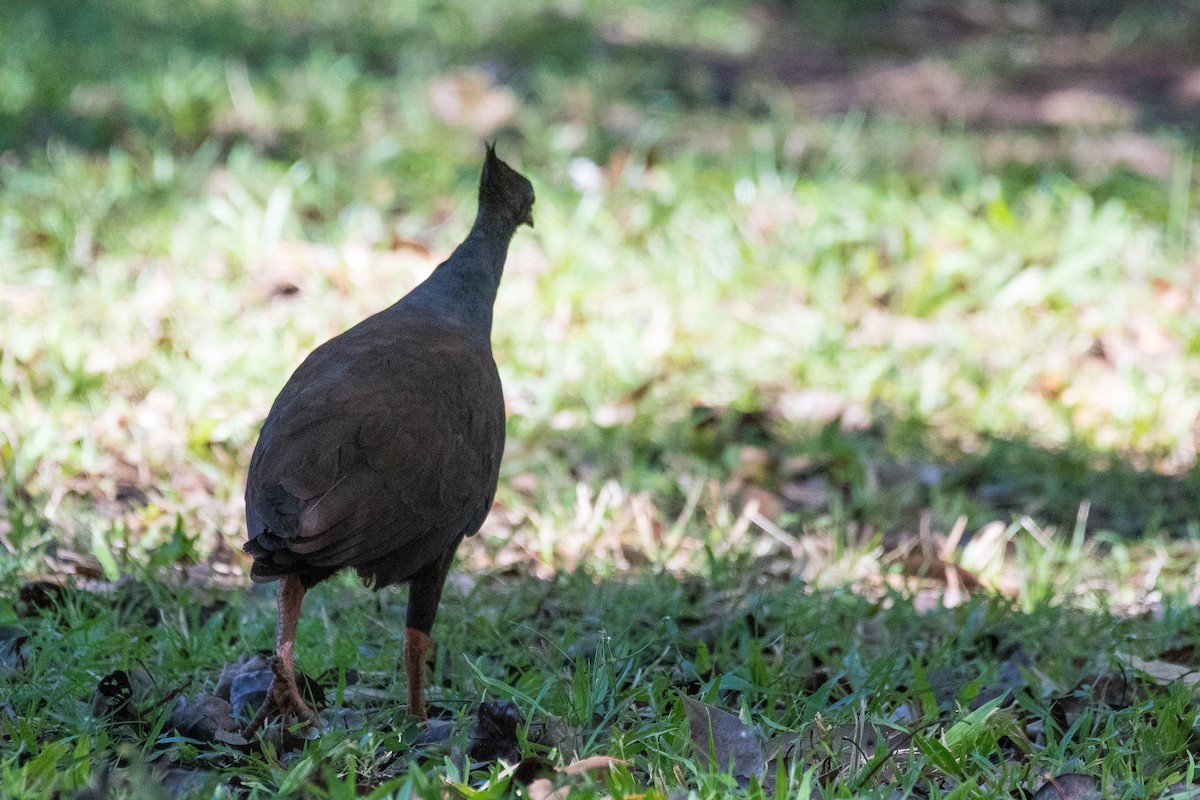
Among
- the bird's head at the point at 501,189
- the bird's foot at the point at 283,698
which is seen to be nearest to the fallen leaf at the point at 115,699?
the bird's foot at the point at 283,698

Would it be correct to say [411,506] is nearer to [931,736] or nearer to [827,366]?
[931,736]

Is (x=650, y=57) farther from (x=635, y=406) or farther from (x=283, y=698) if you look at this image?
(x=283, y=698)

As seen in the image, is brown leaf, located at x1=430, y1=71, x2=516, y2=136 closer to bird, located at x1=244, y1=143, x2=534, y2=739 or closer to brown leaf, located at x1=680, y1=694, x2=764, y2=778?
bird, located at x1=244, y1=143, x2=534, y2=739

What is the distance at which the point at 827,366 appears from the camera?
560 cm

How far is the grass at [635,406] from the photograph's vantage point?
2992 mm

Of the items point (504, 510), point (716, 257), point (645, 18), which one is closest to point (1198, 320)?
point (716, 257)

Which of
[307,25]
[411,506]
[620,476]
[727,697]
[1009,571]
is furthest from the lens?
[307,25]

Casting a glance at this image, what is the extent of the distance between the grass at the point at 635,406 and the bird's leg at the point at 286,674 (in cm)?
9

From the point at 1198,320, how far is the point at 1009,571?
229cm

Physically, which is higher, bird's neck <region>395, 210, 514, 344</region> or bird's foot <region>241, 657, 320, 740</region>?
bird's neck <region>395, 210, 514, 344</region>

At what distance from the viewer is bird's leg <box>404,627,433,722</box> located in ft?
9.94

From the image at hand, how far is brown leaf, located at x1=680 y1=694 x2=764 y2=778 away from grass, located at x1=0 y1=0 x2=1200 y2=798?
0.04 m

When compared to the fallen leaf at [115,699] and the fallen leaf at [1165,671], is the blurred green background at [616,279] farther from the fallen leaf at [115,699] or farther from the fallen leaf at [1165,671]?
the fallen leaf at [1165,671]

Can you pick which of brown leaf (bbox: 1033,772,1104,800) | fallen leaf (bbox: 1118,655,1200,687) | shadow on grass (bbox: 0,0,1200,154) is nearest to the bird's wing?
brown leaf (bbox: 1033,772,1104,800)
